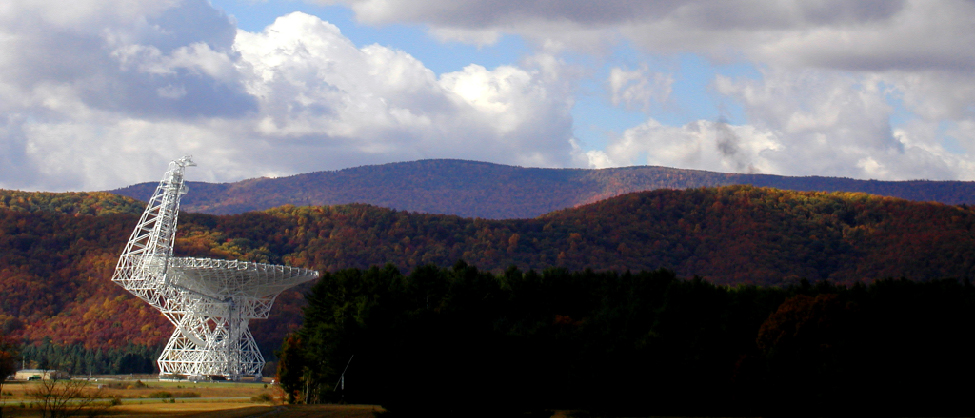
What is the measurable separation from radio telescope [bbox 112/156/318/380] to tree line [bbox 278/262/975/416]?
23081mm

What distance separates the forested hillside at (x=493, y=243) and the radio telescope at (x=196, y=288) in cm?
2379

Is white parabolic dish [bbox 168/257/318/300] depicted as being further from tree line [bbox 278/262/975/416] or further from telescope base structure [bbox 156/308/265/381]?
tree line [bbox 278/262/975/416]

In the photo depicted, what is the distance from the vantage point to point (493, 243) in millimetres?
153125

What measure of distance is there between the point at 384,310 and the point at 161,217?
39.6 meters

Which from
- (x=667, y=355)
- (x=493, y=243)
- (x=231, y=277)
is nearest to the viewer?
(x=667, y=355)

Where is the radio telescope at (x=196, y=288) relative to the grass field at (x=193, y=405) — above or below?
above

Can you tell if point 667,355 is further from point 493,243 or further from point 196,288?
point 493,243

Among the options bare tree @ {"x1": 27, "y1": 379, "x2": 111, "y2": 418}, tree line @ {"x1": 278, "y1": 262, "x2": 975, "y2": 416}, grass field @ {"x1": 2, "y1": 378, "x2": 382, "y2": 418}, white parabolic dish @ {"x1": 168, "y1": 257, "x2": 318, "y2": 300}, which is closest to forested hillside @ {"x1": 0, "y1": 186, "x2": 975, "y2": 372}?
white parabolic dish @ {"x1": 168, "y1": 257, "x2": 318, "y2": 300}

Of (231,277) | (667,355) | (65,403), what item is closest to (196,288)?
(231,277)

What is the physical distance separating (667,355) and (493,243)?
10416 cm

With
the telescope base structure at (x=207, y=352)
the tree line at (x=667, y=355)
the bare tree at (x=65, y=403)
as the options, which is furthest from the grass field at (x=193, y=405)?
the telescope base structure at (x=207, y=352)

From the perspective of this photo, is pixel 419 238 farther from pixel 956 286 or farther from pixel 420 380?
pixel 420 380

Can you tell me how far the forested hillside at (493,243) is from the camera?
12519 cm

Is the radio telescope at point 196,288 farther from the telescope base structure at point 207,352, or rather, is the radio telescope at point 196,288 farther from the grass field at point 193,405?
the grass field at point 193,405
